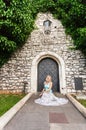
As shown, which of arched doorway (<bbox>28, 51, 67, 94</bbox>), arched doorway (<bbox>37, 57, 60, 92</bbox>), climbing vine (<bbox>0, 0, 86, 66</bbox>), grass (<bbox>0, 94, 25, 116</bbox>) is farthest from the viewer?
arched doorway (<bbox>37, 57, 60, 92</bbox>)

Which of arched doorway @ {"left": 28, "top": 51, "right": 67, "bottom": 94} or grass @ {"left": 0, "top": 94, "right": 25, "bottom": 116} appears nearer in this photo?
grass @ {"left": 0, "top": 94, "right": 25, "bottom": 116}

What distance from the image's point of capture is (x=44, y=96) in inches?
261

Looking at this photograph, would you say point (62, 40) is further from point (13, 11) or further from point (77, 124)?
point (77, 124)

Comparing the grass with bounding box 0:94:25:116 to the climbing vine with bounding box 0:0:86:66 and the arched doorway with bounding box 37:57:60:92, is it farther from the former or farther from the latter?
the climbing vine with bounding box 0:0:86:66

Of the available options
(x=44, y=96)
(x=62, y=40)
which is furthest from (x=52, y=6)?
(x=44, y=96)

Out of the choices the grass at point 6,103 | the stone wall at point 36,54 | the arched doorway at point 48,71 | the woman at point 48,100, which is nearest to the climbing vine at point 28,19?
the stone wall at point 36,54

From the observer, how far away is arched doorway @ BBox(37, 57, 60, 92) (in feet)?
32.8

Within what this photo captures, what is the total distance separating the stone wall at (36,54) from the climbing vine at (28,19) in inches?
15.4

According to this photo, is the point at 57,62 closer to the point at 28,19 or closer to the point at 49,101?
the point at 28,19

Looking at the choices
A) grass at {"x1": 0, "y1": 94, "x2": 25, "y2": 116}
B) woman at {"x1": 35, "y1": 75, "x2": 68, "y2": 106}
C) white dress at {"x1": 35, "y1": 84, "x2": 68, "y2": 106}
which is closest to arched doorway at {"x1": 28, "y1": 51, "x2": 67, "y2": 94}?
grass at {"x1": 0, "y1": 94, "x2": 25, "y2": 116}

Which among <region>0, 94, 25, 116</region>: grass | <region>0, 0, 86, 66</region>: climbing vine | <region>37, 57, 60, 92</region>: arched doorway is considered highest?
<region>0, 0, 86, 66</region>: climbing vine

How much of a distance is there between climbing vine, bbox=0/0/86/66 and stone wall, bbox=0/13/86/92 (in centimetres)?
39

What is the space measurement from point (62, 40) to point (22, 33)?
2636mm

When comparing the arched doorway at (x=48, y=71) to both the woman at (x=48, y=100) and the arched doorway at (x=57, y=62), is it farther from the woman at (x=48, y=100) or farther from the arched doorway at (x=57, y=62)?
the woman at (x=48, y=100)
